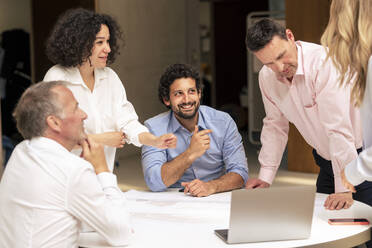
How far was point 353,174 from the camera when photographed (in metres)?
2.24

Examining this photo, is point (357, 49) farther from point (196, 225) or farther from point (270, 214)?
point (196, 225)

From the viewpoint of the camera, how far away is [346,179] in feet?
7.59

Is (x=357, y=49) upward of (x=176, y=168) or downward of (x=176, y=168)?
upward

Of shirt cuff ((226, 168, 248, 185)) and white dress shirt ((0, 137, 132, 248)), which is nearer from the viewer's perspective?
white dress shirt ((0, 137, 132, 248))

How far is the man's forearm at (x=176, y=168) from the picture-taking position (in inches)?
130

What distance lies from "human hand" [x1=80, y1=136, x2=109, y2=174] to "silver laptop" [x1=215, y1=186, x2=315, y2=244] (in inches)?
20.9

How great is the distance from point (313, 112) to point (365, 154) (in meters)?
0.87

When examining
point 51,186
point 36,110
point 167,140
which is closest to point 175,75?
point 167,140

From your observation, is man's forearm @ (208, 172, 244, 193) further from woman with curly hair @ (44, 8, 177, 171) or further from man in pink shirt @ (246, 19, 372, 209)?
woman with curly hair @ (44, 8, 177, 171)

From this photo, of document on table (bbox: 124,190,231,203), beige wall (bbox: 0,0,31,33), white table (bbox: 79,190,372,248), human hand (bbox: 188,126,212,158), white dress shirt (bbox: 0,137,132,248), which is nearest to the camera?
white dress shirt (bbox: 0,137,132,248)

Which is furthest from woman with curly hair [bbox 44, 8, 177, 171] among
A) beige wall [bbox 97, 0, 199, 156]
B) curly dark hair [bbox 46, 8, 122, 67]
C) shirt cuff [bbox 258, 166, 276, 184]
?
beige wall [bbox 97, 0, 199, 156]

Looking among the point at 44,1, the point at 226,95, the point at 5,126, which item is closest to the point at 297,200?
the point at 44,1

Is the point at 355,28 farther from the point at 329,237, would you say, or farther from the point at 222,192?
the point at 222,192

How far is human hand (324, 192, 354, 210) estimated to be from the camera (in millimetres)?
2725
